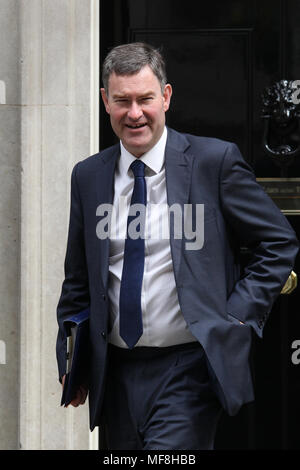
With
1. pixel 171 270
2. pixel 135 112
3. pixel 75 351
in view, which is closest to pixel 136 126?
pixel 135 112

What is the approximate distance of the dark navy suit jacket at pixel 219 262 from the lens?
106 inches

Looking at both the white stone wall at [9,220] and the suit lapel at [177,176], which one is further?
the white stone wall at [9,220]

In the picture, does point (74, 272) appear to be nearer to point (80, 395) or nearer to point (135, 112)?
point (80, 395)

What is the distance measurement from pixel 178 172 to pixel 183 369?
676 mm

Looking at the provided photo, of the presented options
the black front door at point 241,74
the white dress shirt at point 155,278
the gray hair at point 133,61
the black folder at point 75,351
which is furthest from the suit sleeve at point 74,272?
the black front door at point 241,74

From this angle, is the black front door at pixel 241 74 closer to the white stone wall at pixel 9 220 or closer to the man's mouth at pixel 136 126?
the white stone wall at pixel 9 220

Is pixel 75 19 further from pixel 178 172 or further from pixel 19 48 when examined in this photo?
pixel 178 172

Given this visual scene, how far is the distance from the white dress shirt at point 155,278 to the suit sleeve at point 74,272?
197 mm

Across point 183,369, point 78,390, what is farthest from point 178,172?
point 78,390

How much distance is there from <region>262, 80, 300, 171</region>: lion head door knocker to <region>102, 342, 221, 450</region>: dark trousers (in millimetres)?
1378

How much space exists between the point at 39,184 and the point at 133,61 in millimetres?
1240

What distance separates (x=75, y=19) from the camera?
12.3 ft

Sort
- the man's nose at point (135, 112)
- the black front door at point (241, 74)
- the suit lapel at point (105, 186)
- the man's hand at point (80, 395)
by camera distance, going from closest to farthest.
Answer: the man's nose at point (135, 112) < the suit lapel at point (105, 186) < the man's hand at point (80, 395) < the black front door at point (241, 74)

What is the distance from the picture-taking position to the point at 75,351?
2.86 meters
